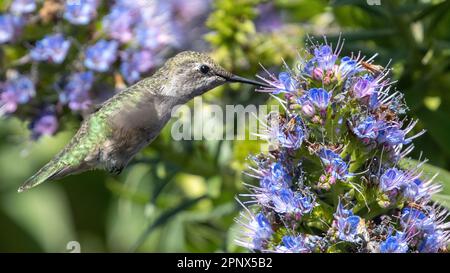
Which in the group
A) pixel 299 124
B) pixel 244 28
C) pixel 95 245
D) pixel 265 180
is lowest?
pixel 95 245

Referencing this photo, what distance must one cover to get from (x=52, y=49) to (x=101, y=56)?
0.22 m

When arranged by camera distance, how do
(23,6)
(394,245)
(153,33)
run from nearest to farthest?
(394,245) → (23,6) → (153,33)

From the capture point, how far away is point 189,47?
457 cm

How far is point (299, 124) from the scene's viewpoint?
2688 millimetres

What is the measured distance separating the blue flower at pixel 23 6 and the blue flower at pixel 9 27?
0.12ft

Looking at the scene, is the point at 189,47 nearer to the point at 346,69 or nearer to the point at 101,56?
the point at 101,56

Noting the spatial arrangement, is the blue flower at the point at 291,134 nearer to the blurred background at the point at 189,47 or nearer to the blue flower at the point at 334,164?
the blue flower at the point at 334,164

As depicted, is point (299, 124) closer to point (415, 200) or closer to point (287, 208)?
point (287, 208)

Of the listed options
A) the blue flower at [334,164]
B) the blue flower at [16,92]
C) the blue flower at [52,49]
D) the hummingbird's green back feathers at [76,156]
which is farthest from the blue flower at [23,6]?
the blue flower at [334,164]

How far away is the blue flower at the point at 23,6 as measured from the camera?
3.89 meters

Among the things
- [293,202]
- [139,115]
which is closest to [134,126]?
[139,115]
